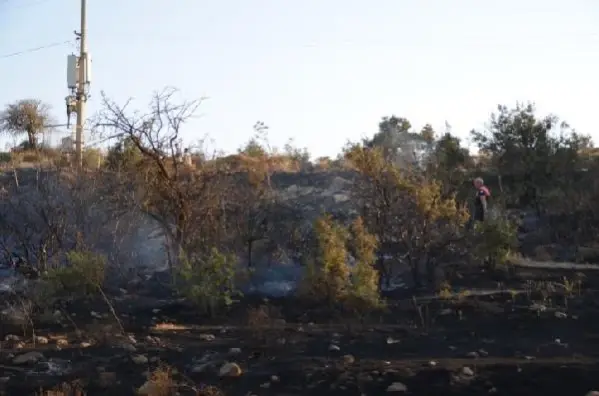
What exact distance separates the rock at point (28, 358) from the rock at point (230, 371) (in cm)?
199

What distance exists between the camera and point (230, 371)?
6863 millimetres

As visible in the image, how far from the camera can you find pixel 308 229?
14.5 metres

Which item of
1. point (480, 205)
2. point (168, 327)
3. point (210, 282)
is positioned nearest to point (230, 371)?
point (168, 327)

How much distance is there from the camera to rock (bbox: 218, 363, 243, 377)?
684 cm

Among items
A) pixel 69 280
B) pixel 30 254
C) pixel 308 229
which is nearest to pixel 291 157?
pixel 308 229

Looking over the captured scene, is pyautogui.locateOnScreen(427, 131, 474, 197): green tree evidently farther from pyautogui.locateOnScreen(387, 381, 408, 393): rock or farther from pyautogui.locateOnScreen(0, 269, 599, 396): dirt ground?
pyautogui.locateOnScreen(387, 381, 408, 393): rock

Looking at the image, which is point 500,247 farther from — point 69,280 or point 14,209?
point 14,209

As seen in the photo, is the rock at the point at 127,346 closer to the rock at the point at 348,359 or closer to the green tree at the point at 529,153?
the rock at the point at 348,359

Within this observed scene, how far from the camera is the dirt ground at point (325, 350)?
6.40 metres

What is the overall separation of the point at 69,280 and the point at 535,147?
488 inches

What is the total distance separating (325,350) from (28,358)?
2.94 m

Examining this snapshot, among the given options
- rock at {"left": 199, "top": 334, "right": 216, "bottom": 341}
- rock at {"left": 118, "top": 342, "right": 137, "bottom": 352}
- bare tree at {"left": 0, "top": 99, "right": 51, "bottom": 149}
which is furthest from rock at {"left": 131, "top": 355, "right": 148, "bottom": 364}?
bare tree at {"left": 0, "top": 99, "right": 51, "bottom": 149}

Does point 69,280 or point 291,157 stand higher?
point 291,157

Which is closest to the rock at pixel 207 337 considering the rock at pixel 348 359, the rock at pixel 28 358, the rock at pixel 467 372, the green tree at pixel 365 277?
the rock at pixel 28 358
